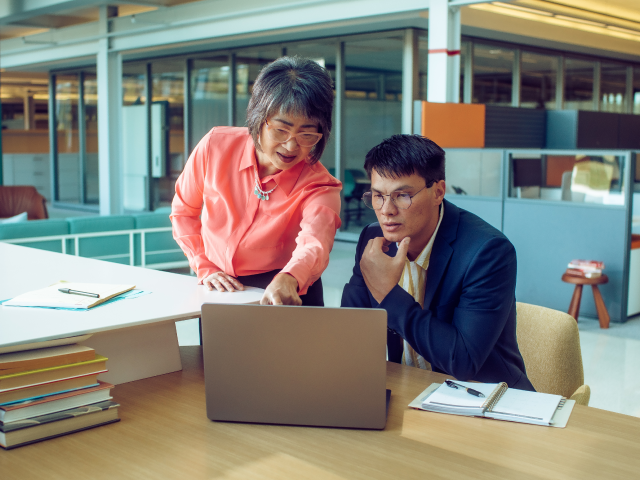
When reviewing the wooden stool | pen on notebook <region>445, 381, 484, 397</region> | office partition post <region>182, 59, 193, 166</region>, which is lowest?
the wooden stool

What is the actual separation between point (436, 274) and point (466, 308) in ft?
0.44

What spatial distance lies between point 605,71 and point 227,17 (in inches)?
267

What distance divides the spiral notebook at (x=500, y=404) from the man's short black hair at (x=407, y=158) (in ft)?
1.73

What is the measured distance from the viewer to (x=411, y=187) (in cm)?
165

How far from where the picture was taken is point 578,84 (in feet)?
35.0

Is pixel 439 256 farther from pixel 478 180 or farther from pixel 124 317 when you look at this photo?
pixel 478 180

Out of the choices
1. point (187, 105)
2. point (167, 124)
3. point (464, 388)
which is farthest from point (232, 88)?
point (464, 388)

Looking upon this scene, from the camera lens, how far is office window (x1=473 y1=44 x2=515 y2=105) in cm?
911

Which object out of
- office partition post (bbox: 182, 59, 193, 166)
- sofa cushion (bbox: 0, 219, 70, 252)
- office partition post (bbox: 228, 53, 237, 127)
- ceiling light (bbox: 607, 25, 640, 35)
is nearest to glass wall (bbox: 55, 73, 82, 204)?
office partition post (bbox: 182, 59, 193, 166)

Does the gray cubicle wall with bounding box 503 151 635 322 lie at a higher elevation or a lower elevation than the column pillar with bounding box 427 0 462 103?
lower

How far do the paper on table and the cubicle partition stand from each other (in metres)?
4.16

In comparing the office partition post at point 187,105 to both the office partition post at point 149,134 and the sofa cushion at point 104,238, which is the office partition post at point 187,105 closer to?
the office partition post at point 149,134

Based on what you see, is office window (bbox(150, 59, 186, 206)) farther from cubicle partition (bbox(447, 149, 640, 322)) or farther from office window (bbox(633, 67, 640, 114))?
office window (bbox(633, 67, 640, 114))

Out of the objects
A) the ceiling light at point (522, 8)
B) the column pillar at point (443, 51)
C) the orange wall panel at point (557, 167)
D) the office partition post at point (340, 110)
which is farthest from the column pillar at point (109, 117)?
the orange wall panel at point (557, 167)
